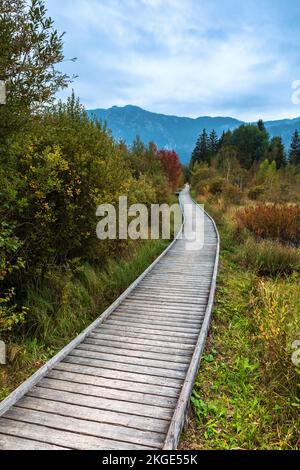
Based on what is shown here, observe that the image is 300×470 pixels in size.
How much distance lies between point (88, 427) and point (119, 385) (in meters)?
0.77

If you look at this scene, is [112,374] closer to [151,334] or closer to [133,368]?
[133,368]

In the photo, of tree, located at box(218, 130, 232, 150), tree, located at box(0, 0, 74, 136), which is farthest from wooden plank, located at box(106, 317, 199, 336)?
tree, located at box(218, 130, 232, 150)

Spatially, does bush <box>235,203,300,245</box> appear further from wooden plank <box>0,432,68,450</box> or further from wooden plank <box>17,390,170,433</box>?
wooden plank <box>0,432,68,450</box>

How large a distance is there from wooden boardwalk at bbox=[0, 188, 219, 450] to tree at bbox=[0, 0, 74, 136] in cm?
313

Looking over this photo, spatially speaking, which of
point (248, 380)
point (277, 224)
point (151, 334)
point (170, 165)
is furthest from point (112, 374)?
point (170, 165)

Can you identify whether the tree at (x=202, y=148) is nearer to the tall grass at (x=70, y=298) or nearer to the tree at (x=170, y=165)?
the tree at (x=170, y=165)

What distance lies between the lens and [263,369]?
443 centimetres

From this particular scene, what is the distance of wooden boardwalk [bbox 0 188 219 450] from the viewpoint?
3160 mm

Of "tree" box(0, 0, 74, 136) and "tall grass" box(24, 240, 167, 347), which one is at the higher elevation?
"tree" box(0, 0, 74, 136)

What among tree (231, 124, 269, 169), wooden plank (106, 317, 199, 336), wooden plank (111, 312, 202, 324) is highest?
tree (231, 124, 269, 169)

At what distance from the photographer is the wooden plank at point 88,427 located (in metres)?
3.13

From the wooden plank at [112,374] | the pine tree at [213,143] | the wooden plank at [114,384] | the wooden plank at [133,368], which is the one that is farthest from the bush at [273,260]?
the pine tree at [213,143]
